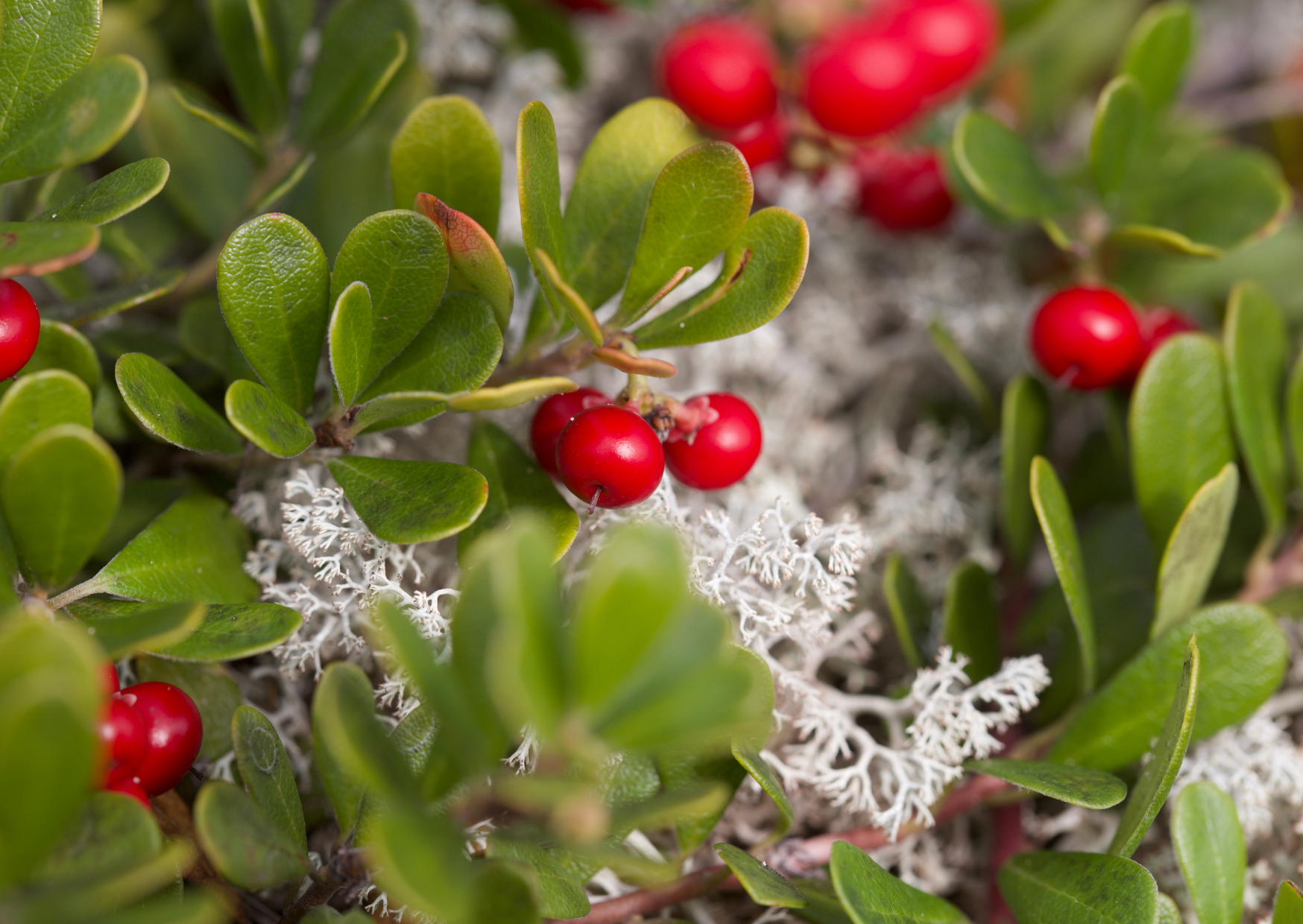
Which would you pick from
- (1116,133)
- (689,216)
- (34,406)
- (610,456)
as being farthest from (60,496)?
(1116,133)

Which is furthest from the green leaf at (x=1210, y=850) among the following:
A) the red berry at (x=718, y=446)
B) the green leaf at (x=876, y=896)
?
the red berry at (x=718, y=446)

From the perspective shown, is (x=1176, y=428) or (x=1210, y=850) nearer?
(x=1210, y=850)

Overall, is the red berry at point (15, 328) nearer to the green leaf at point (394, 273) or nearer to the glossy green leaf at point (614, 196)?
the green leaf at point (394, 273)

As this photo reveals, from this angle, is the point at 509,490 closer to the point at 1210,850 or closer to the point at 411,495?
the point at 411,495

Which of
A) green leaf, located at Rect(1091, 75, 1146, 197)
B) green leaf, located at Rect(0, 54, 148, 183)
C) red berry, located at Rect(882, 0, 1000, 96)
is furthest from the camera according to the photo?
red berry, located at Rect(882, 0, 1000, 96)

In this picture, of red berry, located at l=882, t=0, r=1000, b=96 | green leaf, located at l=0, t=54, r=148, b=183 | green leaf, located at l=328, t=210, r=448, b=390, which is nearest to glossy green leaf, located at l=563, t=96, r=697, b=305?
green leaf, located at l=328, t=210, r=448, b=390

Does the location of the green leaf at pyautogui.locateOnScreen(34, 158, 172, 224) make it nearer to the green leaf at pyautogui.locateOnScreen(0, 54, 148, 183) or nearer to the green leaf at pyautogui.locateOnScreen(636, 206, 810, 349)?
the green leaf at pyautogui.locateOnScreen(0, 54, 148, 183)
